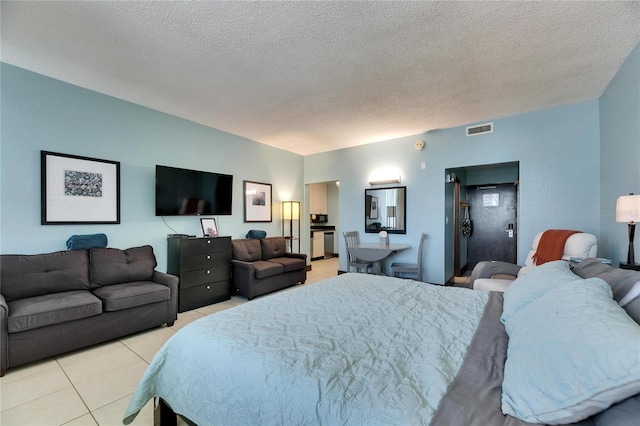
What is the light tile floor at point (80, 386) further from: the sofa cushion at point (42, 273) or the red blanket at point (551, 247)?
the red blanket at point (551, 247)

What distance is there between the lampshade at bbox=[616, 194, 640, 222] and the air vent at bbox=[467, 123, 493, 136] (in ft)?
7.11

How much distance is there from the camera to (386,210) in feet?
16.3

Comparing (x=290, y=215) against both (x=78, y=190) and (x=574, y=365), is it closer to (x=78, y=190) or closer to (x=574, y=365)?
(x=78, y=190)

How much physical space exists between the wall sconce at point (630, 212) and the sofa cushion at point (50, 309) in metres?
4.38

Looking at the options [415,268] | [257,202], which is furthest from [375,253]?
[257,202]

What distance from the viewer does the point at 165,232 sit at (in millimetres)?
3732

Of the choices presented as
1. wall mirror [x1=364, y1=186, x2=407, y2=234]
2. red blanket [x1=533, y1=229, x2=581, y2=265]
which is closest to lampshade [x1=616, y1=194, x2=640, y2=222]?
red blanket [x1=533, y1=229, x2=581, y2=265]

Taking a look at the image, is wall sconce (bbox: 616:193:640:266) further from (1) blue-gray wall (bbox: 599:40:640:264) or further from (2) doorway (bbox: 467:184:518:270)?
(2) doorway (bbox: 467:184:518:270)

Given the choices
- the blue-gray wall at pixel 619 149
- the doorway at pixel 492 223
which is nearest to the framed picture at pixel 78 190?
the blue-gray wall at pixel 619 149

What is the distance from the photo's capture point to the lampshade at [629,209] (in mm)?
1972

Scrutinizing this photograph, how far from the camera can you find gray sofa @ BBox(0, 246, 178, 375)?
2109 millimetres

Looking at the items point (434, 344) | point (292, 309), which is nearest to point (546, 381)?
point (434, 344)

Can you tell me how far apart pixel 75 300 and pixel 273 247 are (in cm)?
275

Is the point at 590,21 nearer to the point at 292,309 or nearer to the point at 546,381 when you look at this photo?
the point at 546,381
